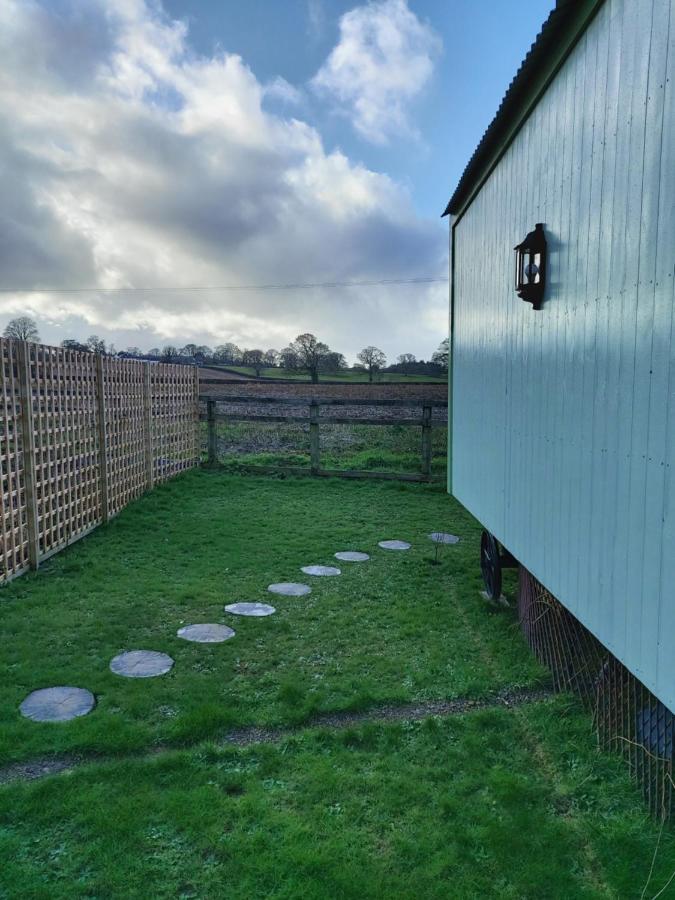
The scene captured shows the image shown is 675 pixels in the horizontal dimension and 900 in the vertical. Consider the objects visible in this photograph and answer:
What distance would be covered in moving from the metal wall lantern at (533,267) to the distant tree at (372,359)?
552 inches

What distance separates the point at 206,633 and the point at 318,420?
20.4ft

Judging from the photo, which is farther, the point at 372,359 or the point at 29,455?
the point at 372,359

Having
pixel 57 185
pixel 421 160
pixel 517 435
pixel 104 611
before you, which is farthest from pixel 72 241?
pixel 517 435

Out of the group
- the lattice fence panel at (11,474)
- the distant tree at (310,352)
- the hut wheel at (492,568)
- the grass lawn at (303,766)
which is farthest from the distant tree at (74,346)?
the distant tree at (310,352)

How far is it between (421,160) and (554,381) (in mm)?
8672

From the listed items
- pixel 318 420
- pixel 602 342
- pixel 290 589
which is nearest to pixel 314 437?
pixel 318 420

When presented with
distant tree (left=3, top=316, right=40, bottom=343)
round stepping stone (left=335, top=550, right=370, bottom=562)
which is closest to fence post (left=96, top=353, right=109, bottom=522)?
round stepping stone (left=335, top=550, right=370, bottom=562)

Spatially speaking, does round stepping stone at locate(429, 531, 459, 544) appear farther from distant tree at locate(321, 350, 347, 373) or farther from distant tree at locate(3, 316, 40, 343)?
distant tree at locate(3, 316, 40, 343)

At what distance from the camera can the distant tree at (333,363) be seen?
1791cm

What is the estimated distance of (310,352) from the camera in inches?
758

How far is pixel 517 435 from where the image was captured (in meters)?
Result: 3.27

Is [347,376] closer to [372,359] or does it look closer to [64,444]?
[372,359]

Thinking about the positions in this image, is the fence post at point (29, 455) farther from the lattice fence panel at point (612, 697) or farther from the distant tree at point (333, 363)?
the distant tree at point (333, 363)

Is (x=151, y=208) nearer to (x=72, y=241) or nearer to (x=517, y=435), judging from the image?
(x=72, y=241)
